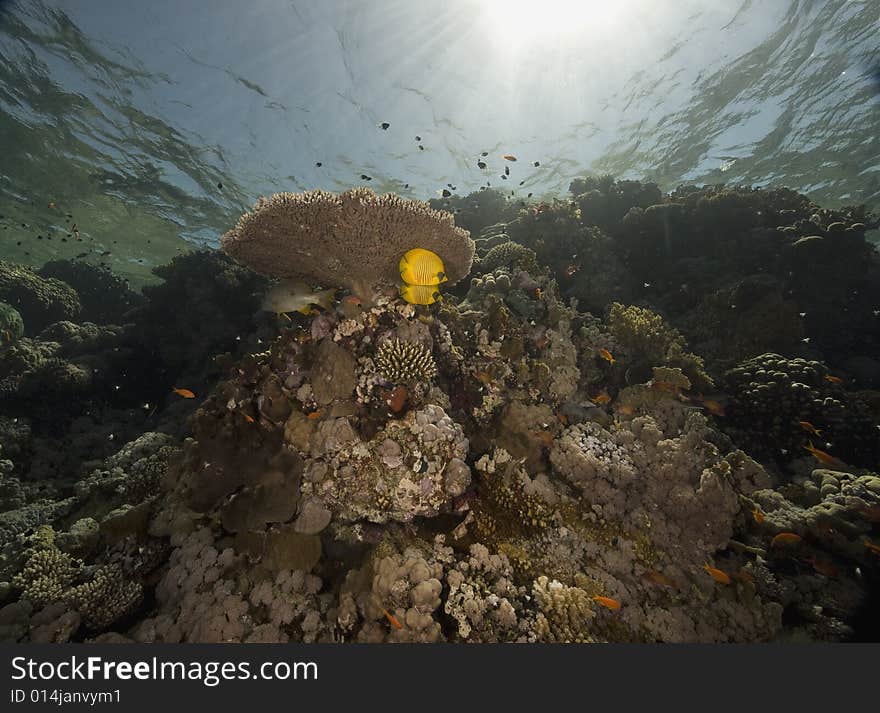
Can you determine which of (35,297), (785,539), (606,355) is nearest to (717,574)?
(785,539)

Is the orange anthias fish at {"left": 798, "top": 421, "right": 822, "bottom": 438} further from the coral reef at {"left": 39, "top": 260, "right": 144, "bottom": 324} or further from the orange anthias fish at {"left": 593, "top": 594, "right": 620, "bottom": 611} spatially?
the coral reef at {"left": 39, "top": 260, "right": 144, "bottom": 324}

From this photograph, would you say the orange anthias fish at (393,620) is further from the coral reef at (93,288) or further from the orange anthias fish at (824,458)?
the coral reef at (93,288)

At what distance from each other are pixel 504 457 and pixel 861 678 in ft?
11.1

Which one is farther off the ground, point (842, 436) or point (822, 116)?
point (822, 116)

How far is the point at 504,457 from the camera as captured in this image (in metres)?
4.71

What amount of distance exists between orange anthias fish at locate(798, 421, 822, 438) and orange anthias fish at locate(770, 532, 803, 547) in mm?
3097

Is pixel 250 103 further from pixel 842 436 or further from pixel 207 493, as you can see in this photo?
pixel 842 436

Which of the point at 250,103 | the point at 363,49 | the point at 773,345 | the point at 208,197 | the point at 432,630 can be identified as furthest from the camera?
the point at 208,197

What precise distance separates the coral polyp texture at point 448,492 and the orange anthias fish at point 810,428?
0.14ft

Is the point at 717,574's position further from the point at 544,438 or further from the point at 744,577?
the point at 544,438

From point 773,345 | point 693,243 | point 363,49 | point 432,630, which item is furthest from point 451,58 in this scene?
point 432,630

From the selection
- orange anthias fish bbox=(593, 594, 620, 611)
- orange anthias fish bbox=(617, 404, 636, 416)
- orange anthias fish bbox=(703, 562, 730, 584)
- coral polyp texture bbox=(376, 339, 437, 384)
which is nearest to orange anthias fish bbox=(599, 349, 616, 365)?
orange anthias fish bbox=(617, 404, 636, 416)

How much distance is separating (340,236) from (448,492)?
3438 mm

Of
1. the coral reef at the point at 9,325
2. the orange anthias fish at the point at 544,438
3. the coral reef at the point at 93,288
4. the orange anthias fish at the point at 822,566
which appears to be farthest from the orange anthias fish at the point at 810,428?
the coral reef at the point at 93,288
